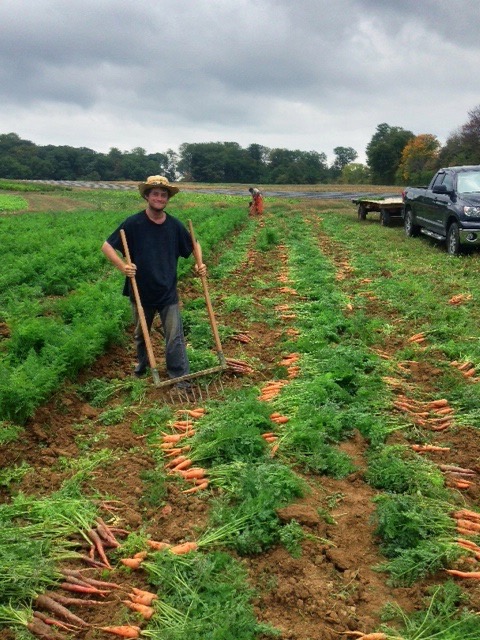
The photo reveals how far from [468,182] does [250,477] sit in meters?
11.9

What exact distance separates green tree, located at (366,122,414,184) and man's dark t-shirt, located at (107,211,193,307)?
6910 centimetres

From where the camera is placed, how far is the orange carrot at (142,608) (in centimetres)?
309

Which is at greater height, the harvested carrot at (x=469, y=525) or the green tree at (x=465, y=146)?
the green tree at (x=465, y=146)

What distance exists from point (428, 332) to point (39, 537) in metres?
5.57

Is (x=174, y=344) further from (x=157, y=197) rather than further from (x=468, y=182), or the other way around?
(x=468, y=182)

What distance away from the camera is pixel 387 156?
7256 cm

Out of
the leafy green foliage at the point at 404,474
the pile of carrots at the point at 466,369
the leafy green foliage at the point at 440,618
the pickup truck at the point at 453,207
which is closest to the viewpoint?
the leafy green foliage at the point at 440,618

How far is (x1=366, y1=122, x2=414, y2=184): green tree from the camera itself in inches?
2815

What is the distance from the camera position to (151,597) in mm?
3180

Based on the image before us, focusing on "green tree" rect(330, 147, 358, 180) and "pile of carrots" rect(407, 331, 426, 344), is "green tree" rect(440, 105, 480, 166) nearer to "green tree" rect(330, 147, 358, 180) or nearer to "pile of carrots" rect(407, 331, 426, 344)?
"pile of carrots" rect(407, 331, 426, 344)

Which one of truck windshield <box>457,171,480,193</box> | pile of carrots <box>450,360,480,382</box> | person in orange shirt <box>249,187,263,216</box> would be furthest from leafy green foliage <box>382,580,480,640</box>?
person in orange shirt <box>249,187,263,216</box>

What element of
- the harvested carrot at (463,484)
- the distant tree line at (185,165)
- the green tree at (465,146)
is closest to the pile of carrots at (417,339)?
the harvested carrot at (463,484)

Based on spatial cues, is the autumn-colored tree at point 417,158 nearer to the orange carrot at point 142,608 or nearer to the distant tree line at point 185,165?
the distant tree line at point 185,165

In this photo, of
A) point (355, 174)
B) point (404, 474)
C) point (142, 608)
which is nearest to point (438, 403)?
point (404, 474)
